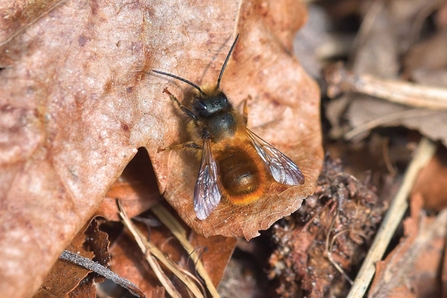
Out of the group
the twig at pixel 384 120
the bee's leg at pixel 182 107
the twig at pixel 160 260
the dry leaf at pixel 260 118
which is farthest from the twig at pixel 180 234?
the twig at pixel 384 120

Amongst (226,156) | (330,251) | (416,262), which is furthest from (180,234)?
(416,262)

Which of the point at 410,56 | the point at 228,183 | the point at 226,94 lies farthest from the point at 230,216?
the point at 410,56

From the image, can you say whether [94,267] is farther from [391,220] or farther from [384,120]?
[384,120]

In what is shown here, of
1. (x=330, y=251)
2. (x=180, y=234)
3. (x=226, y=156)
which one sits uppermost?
(x=226, y=156)

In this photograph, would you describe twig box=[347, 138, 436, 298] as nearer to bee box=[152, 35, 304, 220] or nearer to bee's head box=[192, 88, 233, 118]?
bee box=[152, 35, 304, 220]

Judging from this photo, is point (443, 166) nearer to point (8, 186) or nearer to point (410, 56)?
point (410, 56)

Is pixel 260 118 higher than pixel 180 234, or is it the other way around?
pixel 260 118

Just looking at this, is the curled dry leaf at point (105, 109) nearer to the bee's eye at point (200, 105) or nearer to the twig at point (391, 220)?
the bee's eye at point (200, 105)
